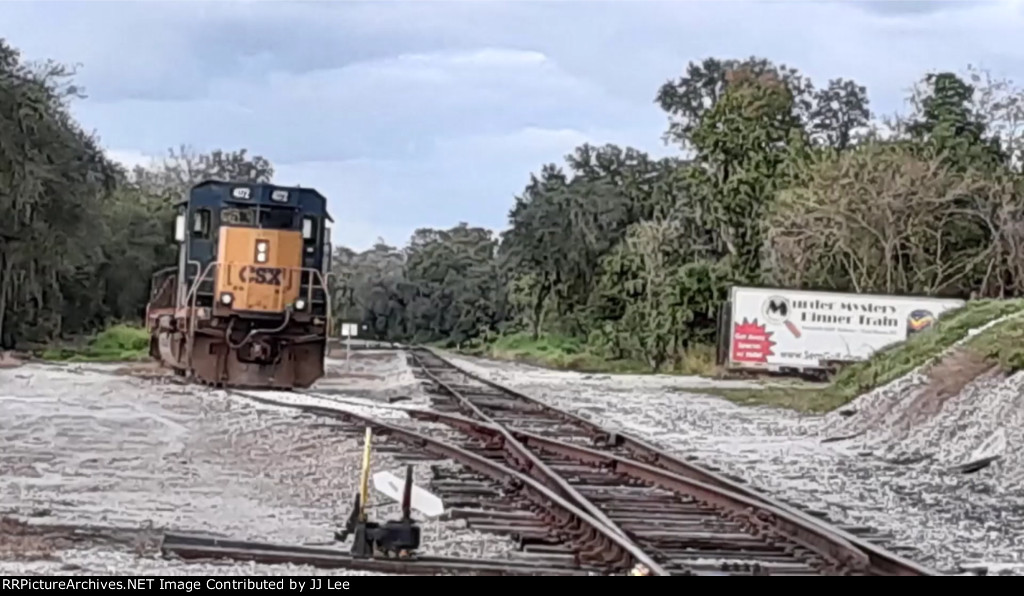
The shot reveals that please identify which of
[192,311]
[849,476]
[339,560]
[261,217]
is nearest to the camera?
[339,560]

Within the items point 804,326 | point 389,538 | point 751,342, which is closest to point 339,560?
point 389,538

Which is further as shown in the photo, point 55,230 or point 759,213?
point 759,213

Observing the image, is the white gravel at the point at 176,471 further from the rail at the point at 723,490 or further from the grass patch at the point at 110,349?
the grass patch at the point at 110,349

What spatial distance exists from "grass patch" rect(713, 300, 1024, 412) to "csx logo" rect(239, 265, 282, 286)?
341 inches

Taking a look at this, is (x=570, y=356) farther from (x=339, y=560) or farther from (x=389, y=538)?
(x=339, y=560)

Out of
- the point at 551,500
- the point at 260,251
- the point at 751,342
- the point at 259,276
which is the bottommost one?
the point at 551,500

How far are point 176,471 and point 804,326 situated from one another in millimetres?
24337

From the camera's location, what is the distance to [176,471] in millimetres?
11555

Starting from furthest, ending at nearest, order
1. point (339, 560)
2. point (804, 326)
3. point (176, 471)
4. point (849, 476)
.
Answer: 1. point (804, 326)
2. point (849, 476)
3. point (176, 471)
4. point (339, 560)

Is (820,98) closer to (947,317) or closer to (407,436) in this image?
(947,317)

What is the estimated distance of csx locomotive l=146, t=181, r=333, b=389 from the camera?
21.8 meters

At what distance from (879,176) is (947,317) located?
14.0 meters

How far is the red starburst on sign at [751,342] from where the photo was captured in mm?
33719

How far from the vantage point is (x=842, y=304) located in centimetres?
3353
